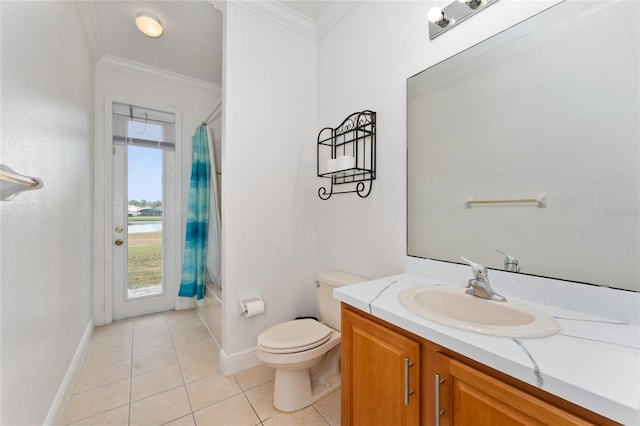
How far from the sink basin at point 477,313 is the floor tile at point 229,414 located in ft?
3.72

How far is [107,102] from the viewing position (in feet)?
8.65

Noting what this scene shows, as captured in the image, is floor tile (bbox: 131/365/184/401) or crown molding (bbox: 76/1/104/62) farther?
crown molding (bbox: 76/1/104/62)

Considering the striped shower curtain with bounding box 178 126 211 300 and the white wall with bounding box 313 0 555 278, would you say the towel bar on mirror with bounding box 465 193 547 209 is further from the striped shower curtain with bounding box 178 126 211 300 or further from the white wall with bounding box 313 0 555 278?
the striped shower curtain with bounding box 178 126 211 300

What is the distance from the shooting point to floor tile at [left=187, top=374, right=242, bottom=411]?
1.55 meters

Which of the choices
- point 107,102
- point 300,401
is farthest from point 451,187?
point 107,102

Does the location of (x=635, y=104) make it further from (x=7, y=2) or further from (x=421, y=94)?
(x=7, y=2)

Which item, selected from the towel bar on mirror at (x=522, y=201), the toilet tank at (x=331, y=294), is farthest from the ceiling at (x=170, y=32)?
the toilet tank at (x=331, y=294)

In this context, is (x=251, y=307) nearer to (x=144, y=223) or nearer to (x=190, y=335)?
(x=190, y=335)

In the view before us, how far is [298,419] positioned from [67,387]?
4.59 feet

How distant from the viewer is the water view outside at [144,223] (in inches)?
110

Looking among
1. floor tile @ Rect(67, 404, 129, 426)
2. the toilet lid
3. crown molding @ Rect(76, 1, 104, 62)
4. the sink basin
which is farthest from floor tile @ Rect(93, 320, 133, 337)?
the sink basin

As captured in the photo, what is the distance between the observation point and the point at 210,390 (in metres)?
1.66

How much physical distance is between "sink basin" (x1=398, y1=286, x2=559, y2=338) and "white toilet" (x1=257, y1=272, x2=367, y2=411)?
1.96ft

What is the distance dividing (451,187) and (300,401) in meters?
1.46
